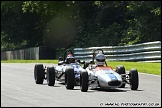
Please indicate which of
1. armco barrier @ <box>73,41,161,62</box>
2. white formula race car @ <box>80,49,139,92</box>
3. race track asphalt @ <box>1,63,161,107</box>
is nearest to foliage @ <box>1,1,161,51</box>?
armco barrier @ <box>73,41,161,62</box>

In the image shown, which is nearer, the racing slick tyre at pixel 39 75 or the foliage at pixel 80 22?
the racing slick tyre at pixel 39 75

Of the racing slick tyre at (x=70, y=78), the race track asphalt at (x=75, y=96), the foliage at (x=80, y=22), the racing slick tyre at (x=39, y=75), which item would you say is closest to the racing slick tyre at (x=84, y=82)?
the race track asphalt at (x=75, y=96)

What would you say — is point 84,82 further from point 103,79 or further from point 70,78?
point 70,78

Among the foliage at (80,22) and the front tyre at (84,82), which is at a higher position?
the foliage at (80,22)

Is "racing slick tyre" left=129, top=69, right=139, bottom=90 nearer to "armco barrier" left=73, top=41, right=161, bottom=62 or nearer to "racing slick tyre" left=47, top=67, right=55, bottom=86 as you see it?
"racing slick tyre" left=47, top=67, right=55, bottom=86

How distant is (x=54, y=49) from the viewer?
40.9 meters

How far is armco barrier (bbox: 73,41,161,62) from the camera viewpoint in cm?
2777

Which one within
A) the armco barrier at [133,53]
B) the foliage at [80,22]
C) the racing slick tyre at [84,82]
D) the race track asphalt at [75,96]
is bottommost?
the race track asphalt at [75,96]

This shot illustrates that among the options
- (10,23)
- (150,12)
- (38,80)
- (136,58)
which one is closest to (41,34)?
(10,23)

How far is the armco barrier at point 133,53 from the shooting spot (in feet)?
91.1

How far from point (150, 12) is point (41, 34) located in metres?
10.9

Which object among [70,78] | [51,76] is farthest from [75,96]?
[51,76]

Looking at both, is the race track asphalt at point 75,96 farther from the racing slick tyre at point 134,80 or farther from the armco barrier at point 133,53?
the armco barrier at point 133,53

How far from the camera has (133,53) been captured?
30.0 m
